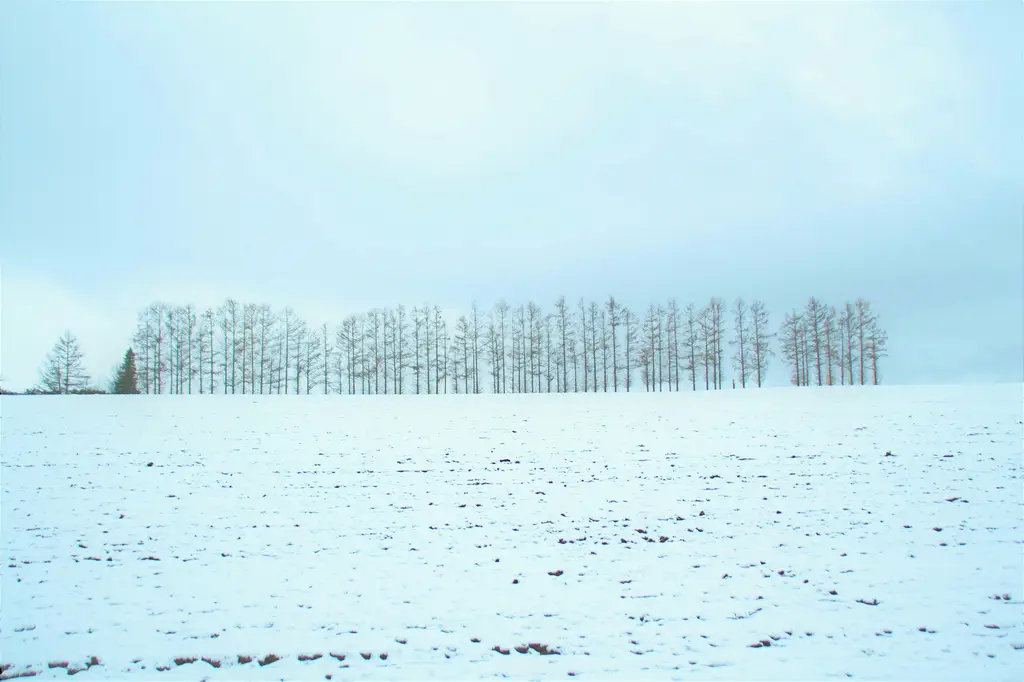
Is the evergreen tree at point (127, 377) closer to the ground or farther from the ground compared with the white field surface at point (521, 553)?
farther from the ground

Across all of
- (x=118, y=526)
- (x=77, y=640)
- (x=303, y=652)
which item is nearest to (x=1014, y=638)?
(x=303, y=652)

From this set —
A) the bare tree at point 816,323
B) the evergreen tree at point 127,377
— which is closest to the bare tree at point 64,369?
the evergreen tree at point 127,377

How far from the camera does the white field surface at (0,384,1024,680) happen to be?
7.19 meters

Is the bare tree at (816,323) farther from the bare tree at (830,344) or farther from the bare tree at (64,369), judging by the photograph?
the bare tree at (64,369)

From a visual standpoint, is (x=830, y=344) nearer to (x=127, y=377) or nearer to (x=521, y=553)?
(x=521, y=553)

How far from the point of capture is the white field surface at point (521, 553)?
23.6 feet

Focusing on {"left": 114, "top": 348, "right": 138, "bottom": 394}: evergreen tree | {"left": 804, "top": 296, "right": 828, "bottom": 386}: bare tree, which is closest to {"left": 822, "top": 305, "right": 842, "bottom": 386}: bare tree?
{"left": 804, "top": 296, "right": 828, "bottom": 386}: bare tree

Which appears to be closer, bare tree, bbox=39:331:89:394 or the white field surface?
the white field surface

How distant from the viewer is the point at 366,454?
19062 millimetres

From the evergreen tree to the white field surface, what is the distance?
97.6ft

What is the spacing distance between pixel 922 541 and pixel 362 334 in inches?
1991

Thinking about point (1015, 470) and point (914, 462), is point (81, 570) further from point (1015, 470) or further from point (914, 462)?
point (1015, 470)

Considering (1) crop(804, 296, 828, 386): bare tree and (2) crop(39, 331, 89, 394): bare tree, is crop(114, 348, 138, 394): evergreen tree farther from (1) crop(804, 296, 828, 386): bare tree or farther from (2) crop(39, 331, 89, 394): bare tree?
(1) crop(804, 296, 828, 386): bare tree

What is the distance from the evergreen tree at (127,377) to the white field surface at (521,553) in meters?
29.8
